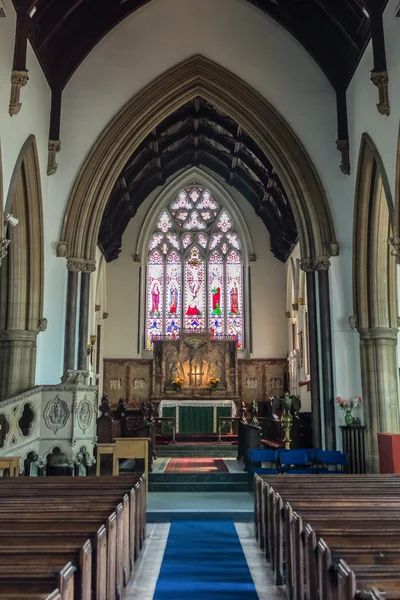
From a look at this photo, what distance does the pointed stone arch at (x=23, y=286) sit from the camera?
34.2 feet

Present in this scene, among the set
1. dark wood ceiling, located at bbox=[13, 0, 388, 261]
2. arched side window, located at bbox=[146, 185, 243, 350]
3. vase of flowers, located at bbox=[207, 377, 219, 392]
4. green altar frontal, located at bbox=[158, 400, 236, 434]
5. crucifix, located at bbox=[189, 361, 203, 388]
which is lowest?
green altar frontal, located at bbox=[158, 400, 236, 434]

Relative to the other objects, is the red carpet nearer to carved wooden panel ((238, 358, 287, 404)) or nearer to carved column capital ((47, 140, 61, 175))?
carved wooden panel ((238, 358, 287, 404))

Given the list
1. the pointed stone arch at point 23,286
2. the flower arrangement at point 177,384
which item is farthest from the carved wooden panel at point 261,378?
the pointed stone arch at point 23,286

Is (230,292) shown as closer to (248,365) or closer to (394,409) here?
(248,365)

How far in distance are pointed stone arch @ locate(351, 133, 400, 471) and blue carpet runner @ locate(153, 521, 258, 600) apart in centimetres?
493

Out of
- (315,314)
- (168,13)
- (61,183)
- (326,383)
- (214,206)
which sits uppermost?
(168,13)

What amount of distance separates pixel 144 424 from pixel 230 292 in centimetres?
892

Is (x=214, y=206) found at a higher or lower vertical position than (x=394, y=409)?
higher

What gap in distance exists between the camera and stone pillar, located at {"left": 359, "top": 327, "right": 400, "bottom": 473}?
402 inches

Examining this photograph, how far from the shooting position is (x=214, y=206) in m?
20.2

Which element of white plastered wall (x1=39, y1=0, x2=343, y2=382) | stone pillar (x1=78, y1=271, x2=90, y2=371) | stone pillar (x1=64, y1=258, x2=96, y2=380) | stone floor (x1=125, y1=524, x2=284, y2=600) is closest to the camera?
stone floor (x1=125, y1=524, x2=284, y2=600)

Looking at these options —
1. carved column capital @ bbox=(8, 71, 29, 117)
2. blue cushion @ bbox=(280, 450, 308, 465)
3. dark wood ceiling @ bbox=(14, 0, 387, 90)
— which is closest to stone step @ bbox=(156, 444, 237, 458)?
blue cushion @ bbox=(280, 450, 308, 465)

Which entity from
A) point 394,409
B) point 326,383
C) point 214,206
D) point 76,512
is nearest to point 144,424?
point 326,383

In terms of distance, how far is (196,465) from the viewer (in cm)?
1123
